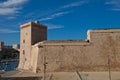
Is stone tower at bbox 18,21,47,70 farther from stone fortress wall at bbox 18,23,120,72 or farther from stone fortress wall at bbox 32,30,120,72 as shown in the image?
stone fortress wall at bbox 32,30,120,72

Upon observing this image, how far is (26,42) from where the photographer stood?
88.3 ft

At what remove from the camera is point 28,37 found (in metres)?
26.5

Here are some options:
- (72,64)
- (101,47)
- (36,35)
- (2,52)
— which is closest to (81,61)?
(72,64)

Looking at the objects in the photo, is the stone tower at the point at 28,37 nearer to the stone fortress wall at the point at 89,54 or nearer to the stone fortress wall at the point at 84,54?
the stone fortress wall at the point at 84,54

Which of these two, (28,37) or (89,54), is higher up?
(28,37)

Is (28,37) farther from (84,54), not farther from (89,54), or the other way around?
(89,54)

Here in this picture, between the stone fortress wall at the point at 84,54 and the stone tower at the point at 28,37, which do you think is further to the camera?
the stone tower at the point at 28,37

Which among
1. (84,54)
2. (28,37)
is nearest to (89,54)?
(84,54)

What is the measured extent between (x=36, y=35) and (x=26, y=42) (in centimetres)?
141

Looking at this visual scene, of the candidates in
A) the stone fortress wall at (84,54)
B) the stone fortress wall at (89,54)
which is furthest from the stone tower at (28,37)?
the stone fortress wall at (89,54)

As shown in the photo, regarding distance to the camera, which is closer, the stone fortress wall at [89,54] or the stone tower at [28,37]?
the stone fortress wall at [89,54]

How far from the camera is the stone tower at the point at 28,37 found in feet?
85.7

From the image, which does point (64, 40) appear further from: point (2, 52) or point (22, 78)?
point (2, 52)

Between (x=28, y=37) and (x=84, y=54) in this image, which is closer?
(x=84, y=54)
